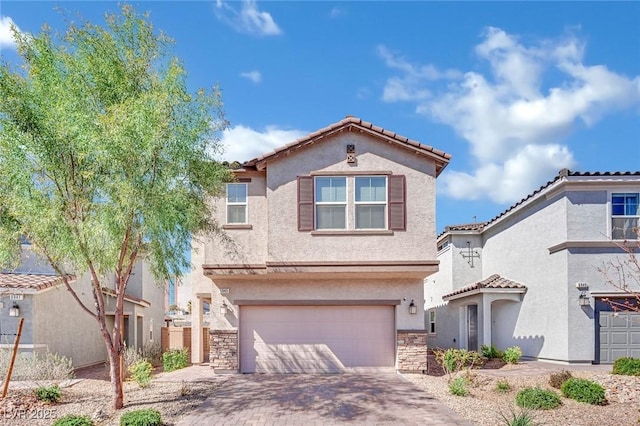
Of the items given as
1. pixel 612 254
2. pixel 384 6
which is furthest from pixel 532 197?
pixel 384 6

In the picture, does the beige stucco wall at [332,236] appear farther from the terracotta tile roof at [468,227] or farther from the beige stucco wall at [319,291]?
the terracotta tile roof at [468,227]

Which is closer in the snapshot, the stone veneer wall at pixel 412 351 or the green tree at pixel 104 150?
the green tree at pixel 104 150

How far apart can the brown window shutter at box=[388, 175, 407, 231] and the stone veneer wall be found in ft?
11.8

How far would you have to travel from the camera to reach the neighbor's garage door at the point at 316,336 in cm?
1568

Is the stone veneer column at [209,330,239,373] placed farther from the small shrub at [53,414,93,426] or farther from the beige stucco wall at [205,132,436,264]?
the small shrub at [53,414,93,426]

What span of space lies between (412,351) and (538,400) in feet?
17.2

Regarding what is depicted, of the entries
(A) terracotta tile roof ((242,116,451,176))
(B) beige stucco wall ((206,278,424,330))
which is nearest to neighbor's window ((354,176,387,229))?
(A) terracotta tile roof ((242,116,451,176))

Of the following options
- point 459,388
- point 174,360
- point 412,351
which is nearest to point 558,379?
point 459,388

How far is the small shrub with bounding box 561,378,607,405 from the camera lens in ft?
34.8

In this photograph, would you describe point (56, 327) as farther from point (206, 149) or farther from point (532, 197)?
point (532, 197)

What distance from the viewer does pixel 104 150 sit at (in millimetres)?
9305

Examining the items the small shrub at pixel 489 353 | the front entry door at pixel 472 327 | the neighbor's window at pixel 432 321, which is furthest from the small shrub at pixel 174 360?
the neighbor's window at pixel 432 321

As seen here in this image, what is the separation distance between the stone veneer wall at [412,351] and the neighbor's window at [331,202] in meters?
4.23

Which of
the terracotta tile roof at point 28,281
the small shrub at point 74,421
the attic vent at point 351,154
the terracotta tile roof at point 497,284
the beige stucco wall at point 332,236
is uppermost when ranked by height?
the attic vent at point 351,154
